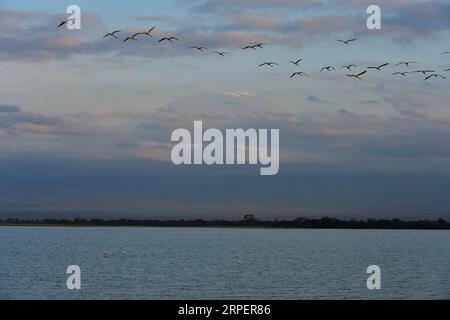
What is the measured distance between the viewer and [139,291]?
67438mm

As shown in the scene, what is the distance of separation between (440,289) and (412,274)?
41.3ft

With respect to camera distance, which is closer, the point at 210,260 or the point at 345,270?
the point at 345,270

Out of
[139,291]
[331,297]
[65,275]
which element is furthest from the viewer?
[65,275]
